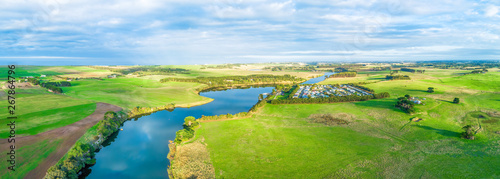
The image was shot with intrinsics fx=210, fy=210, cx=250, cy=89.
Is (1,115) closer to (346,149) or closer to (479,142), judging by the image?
(346,149)

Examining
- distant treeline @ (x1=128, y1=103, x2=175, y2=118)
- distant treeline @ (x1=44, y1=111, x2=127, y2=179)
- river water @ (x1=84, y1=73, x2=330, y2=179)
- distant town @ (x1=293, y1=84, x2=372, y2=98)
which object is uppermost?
distant town @ (x1=293, y1=84, x2=372, y2=98)

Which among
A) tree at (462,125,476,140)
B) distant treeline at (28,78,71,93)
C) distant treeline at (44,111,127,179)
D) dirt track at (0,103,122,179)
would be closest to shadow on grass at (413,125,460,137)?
tree at (462,125,476,140)

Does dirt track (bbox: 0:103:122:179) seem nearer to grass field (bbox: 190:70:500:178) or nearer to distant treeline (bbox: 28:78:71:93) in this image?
grass field (bbox: 190:70:500:178)

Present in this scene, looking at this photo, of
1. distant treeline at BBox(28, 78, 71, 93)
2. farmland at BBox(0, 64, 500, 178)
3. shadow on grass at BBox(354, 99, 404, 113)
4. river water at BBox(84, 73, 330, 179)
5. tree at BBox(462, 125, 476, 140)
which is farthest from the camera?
distant treeline at BBox(28, 78, 71, 93)

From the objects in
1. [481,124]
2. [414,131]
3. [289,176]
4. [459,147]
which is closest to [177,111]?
[289,176]

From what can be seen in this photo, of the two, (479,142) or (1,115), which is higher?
(1,115)

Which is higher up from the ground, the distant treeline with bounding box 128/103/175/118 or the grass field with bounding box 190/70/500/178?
the distant treeline with bounding box 128/103/175/118

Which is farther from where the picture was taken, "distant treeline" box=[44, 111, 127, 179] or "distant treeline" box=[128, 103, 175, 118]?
"distant treeline" box=[128, 103, 175, 118]
